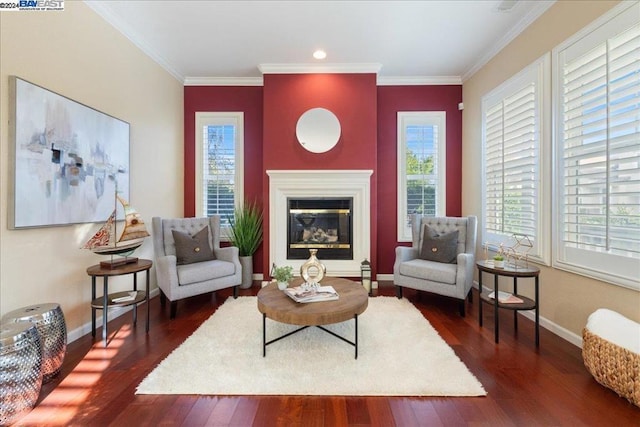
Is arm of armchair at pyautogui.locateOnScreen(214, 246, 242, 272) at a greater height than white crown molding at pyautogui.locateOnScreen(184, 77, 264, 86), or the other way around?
white crown molding at pyautogui.locateOnScreen(184, 77, 264, 86)

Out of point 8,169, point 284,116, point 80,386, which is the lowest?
point 80,386

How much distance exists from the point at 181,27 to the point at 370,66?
240 centimetres

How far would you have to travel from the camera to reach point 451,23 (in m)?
3.09

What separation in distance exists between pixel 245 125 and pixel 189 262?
231cm

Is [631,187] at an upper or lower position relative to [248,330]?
upper

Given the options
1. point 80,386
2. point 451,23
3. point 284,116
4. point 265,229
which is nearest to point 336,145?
point 284,116

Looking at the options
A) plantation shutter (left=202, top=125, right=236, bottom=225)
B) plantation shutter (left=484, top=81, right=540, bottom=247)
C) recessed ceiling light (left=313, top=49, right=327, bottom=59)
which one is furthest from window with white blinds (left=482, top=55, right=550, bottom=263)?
plantation shutter (left=202, top=125, right=236, bottom=225)

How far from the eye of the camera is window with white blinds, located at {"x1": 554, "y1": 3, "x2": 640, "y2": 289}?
6.57 ft

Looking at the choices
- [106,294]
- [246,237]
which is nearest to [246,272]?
[246,237]

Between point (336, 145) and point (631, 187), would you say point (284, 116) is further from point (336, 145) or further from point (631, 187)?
point (631, 187)

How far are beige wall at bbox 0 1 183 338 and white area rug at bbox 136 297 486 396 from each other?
1.17m

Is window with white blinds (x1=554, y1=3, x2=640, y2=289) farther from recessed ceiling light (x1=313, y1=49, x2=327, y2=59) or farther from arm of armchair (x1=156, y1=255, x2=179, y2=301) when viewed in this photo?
arm of armchair (x1=156, y1=255, x2=179, y2=301)

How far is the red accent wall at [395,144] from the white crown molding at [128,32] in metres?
3.14

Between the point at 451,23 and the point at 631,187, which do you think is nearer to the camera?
the point at 631,187
